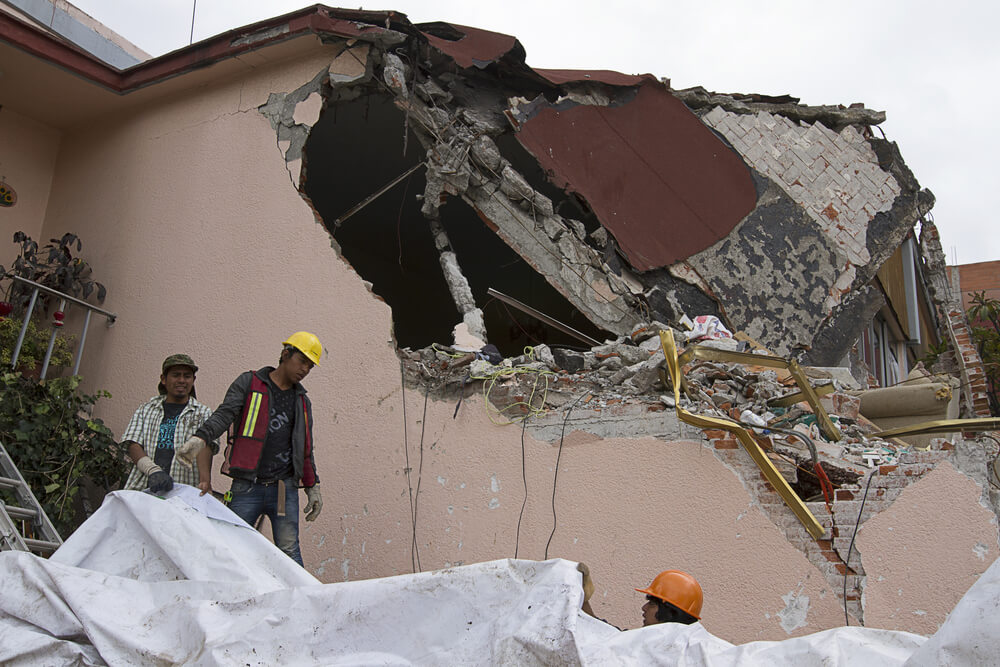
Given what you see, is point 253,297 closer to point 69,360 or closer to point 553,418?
point 69,360

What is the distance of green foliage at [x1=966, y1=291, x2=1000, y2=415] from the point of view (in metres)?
11.7

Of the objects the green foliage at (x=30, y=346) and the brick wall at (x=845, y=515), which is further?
the green foliage at (x=30, y=346)

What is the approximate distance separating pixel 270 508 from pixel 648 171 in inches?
151

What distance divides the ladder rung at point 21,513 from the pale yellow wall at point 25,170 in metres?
3.35

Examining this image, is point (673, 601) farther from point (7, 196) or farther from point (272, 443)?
point (7, 196)

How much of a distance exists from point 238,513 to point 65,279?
142 inches

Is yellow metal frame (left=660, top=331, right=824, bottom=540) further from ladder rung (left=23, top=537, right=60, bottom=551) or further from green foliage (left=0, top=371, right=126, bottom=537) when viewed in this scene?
green foliage (left=0, top=371, right=126, bottom=537)

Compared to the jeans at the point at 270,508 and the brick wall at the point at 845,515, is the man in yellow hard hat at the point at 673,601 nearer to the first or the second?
the brick wall at the point at 845,515

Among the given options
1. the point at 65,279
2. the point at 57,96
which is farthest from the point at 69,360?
the point at 57,96

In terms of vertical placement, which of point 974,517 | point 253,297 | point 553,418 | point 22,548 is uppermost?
point 253,297

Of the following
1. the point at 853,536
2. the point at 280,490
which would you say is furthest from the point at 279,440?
the point at 853,536

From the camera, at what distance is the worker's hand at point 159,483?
4.13 meters

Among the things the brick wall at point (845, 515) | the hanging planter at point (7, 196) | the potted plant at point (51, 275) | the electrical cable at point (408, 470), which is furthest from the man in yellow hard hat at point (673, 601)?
the hanging planter at point (7, 196)

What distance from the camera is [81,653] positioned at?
3.24 m
